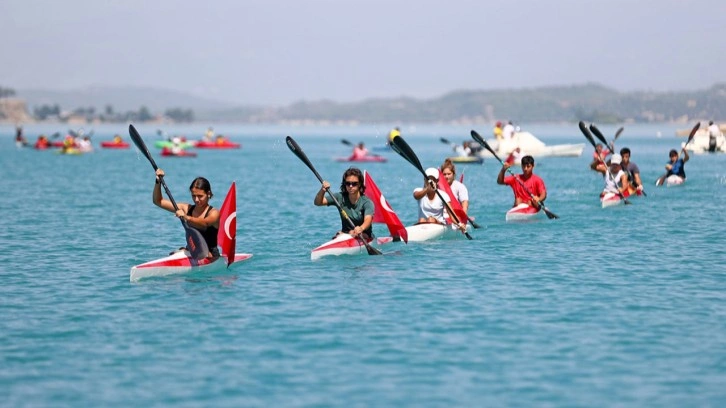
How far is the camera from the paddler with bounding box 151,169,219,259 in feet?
58.1

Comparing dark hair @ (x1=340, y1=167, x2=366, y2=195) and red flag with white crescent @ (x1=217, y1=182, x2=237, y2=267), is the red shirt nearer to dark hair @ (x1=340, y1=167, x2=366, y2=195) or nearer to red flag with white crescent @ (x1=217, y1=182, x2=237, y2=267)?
dark hair @ (x1=340, y1=167, x2=366, y2=195)

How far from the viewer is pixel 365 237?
21.0m

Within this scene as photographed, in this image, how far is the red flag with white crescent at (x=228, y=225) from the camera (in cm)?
1858

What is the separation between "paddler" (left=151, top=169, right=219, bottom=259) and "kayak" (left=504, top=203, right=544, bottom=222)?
1147 centimetres

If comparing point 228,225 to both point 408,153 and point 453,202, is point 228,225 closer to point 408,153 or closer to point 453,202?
point 408,153

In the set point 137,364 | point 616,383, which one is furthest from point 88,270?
point 616,383

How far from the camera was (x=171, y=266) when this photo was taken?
18.1 meters

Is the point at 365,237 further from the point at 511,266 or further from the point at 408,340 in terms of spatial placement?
the point at 408,340

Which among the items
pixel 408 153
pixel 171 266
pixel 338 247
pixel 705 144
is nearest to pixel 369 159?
pixel 705 144

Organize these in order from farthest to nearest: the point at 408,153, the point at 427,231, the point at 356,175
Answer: the point at 408,153, the point at 427,231, the point at 356,175

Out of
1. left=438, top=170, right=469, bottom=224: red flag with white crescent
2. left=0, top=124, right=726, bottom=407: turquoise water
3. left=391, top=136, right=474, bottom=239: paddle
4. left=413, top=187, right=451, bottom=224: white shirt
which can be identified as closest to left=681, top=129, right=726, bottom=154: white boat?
left=0, top=124, right=726, bottom=407: turquoise water

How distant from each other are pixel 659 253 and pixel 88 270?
38.5 ft

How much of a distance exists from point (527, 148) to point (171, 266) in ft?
208

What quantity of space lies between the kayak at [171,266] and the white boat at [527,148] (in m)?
55.5
